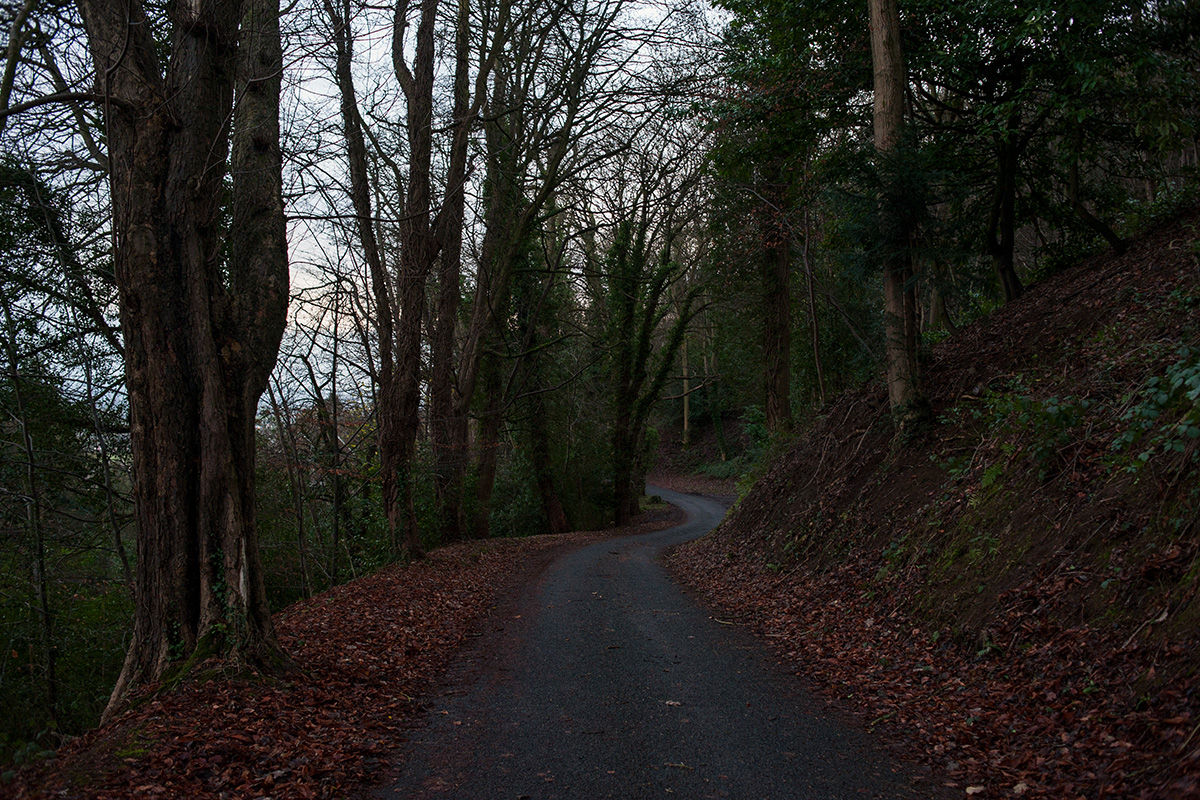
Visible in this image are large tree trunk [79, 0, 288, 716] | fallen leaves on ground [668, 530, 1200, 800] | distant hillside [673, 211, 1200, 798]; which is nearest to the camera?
fallen leaves on ground [668, 530, 1200, 800]

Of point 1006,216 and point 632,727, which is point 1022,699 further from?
point 1006,216

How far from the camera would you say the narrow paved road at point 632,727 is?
420 cm

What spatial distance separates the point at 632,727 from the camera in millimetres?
5125

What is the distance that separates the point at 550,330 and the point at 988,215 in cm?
1282

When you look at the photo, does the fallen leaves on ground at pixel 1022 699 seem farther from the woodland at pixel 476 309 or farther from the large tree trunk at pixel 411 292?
the large tree trunk at pixel 411 292

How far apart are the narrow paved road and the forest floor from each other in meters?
0.37

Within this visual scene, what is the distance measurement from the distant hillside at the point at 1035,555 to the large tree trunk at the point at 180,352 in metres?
5.07

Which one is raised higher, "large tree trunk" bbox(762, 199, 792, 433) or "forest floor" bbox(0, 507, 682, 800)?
"large tree trunk" bbox(762, 199, 792, 433)

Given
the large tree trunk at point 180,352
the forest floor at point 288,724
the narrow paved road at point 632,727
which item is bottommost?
the narrow paved road at point 632,727

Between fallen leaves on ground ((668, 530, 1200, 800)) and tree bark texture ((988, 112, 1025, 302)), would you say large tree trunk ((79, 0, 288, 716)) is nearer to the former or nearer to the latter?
fallen leaves on ground ((668, 530, 1200, 800))

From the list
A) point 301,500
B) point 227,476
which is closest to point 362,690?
point 227,476

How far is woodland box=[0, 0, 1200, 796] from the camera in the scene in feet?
18.7

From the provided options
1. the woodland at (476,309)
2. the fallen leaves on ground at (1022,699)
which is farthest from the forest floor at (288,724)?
the fallen leaves on ground at (1022,699)

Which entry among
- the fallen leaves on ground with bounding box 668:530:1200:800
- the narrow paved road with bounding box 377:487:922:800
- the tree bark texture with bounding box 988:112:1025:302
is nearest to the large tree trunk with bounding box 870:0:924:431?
the tree bark texture with bounding box 988:112:1025:302
